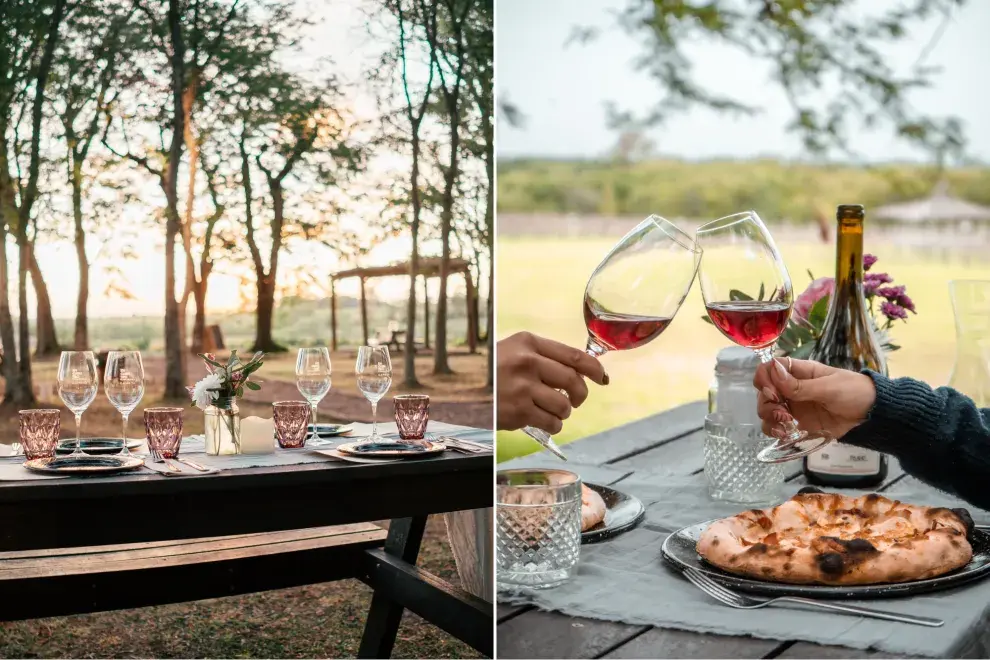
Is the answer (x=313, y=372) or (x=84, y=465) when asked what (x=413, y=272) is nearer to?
(x=313, y=372)

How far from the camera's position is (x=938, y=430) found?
86 cm

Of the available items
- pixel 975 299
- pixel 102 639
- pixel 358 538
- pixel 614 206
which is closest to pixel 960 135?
pixel 975 299

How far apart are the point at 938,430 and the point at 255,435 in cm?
122

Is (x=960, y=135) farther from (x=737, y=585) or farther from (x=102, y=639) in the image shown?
(x=102, y=639)

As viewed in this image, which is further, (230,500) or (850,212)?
(230,500)

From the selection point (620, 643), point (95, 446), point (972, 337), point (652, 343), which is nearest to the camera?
point (620, 643)

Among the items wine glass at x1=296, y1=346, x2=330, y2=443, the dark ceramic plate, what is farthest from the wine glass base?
wine glass at x1=296, y1=346, x2=330, y2=443

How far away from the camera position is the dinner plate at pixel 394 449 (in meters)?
1.67

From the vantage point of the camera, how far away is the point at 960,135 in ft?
5.54

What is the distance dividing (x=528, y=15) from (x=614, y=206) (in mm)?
236

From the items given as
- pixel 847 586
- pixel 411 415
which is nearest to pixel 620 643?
pixel 847 586

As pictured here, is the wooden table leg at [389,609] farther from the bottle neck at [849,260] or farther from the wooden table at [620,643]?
the wooden table at [620,643]

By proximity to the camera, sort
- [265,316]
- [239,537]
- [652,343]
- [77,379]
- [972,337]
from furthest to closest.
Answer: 1. [265,316]
2. [239,537]
3. [77,379]
4. [652,343]
5. [972,337]

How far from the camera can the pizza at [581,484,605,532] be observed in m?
0.81
